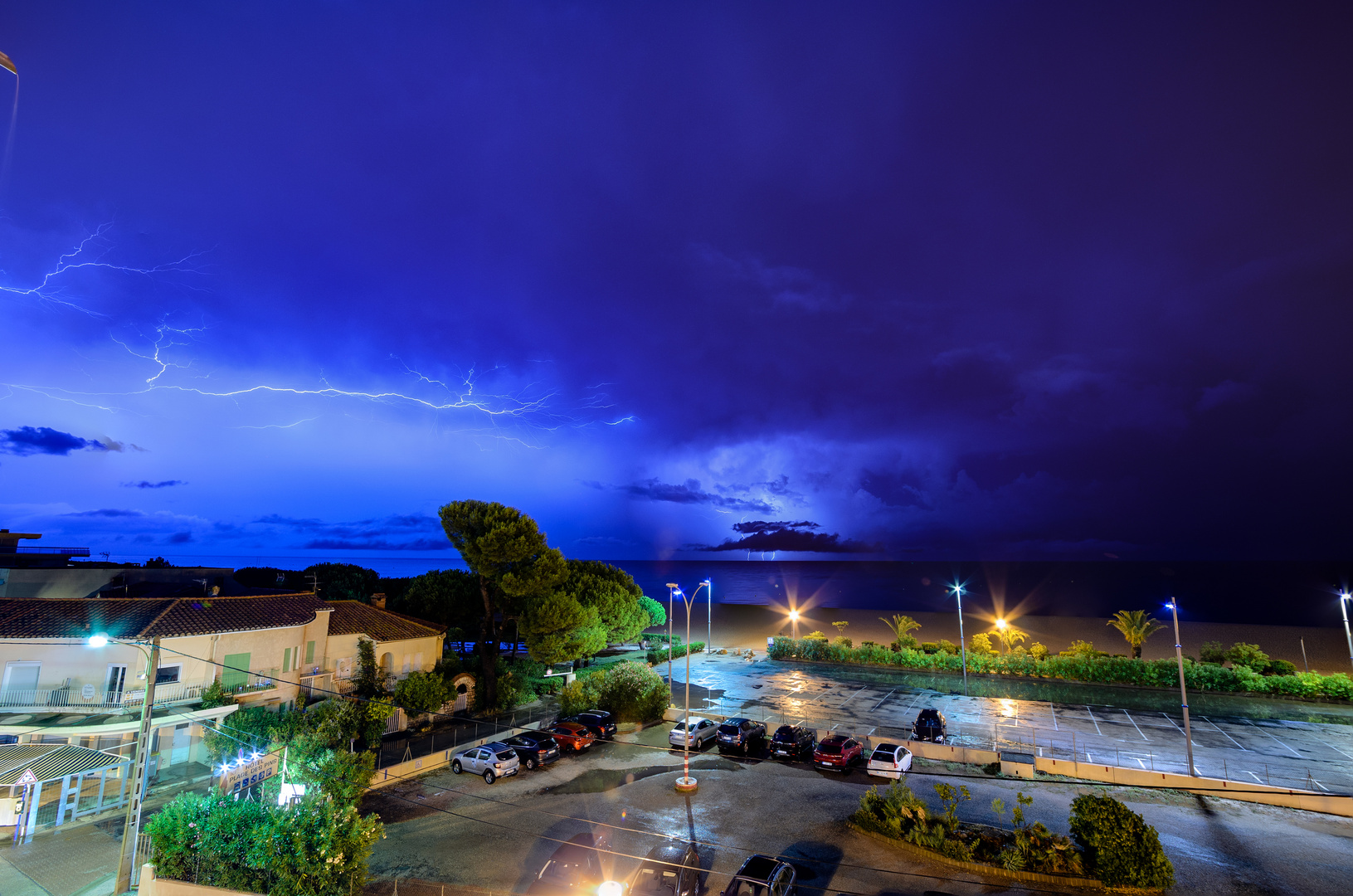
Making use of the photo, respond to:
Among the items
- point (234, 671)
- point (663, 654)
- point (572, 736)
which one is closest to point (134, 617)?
point (234, 671)

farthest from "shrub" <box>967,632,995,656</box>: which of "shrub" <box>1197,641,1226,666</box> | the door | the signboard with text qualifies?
the door

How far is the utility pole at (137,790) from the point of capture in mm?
15039

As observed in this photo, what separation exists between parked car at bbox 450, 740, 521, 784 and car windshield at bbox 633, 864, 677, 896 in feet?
39.6

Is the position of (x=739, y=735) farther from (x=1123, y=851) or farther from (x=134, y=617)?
(x=134, y=617)

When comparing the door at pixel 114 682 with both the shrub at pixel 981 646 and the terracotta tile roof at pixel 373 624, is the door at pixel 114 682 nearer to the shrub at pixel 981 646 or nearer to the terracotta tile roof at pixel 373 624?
the terracotta tile roof at pixel 373 624

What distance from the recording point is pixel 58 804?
807 inches

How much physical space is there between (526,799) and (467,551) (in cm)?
1841

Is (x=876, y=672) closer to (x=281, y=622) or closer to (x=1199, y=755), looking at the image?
(x=1199, y=755)

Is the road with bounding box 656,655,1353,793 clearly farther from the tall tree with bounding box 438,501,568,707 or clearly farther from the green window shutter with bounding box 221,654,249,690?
the green window shutter with bounding box 221,654,249,690

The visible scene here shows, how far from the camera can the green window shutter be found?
2814 cm

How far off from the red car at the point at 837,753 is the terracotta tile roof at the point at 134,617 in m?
26.3

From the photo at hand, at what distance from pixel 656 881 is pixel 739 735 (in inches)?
601

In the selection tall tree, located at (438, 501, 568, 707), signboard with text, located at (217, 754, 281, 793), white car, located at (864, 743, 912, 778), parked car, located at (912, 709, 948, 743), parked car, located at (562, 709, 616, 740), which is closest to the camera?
signboard with text, located at (217, 754, 281, 793)

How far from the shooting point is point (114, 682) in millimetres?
25391
